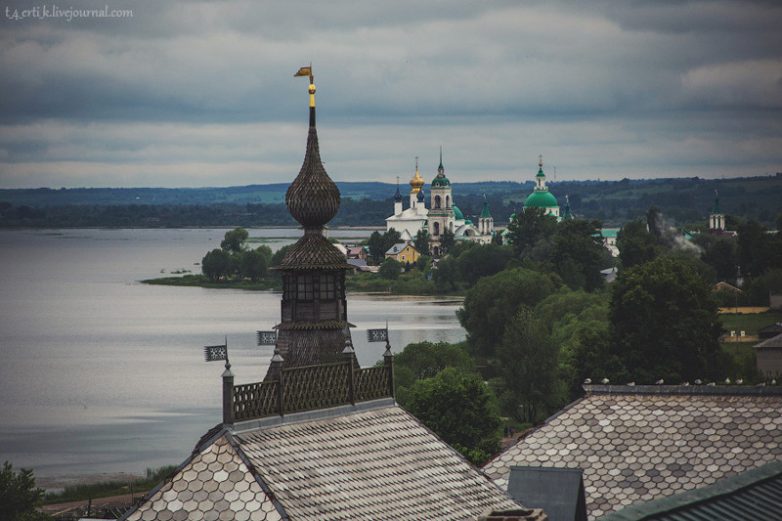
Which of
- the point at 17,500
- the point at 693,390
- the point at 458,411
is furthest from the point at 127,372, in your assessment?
the point at 693,390

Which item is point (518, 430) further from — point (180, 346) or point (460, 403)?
point (180, 346)

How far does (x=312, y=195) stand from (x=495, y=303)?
295 feet

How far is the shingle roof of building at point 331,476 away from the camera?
86.4ft

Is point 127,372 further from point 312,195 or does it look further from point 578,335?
point 312,195

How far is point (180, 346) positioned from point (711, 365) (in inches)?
2583

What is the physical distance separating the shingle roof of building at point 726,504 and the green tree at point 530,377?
62.5m

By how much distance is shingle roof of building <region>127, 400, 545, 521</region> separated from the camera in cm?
2634

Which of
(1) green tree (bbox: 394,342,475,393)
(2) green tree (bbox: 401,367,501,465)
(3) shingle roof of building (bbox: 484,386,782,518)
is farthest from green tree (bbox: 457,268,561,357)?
(3) shingle roof of building (bbox: 484,386,782,518)

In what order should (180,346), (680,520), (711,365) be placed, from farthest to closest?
(180,346) < (711,365) < (680,520)

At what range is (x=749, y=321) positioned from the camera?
127125mm

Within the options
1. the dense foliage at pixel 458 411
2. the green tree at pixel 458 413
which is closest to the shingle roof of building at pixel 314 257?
the dense foliage at pixel 458 411

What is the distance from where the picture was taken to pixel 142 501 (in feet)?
88.1

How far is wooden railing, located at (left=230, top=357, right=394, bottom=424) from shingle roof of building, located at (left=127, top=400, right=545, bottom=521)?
199 mm

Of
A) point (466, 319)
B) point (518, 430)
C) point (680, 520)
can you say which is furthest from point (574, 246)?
point (680, 520)
